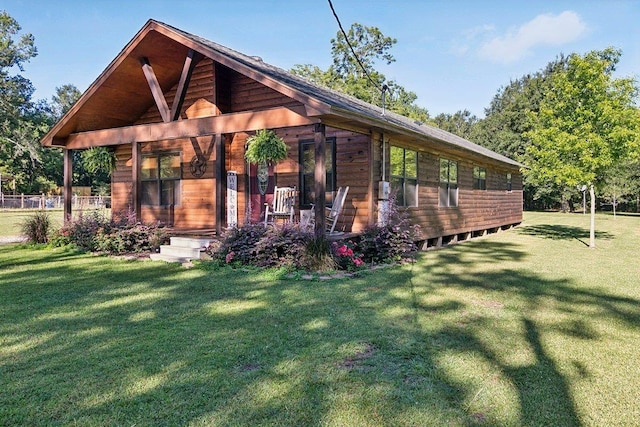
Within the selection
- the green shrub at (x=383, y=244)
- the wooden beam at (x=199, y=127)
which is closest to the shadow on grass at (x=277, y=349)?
the green shrub at (x=383, y=244)

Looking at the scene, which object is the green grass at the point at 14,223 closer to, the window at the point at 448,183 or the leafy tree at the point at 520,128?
the window at the point at 448,183

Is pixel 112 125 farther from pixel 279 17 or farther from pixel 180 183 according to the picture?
pixel 279 17

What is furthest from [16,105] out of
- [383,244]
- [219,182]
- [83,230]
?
[383,244]

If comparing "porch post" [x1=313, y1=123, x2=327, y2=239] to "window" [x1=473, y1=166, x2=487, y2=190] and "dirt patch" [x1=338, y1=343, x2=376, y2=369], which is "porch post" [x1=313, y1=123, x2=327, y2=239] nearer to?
"dirt patch" [x1=338, y1=343, x2=376, y2=369]

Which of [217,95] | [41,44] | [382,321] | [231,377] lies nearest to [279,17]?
[217,95]

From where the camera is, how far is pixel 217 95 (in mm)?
9000

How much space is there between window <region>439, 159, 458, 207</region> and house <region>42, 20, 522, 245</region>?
3 cm

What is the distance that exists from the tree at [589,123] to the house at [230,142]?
6.60 feet

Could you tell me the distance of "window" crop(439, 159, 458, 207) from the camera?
11023 mm

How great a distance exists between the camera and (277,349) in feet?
10.4

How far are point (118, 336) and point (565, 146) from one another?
10214 mm

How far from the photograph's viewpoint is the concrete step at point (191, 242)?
7562mm

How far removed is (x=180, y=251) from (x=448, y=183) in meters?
6.95

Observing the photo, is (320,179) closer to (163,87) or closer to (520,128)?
(163,87)
